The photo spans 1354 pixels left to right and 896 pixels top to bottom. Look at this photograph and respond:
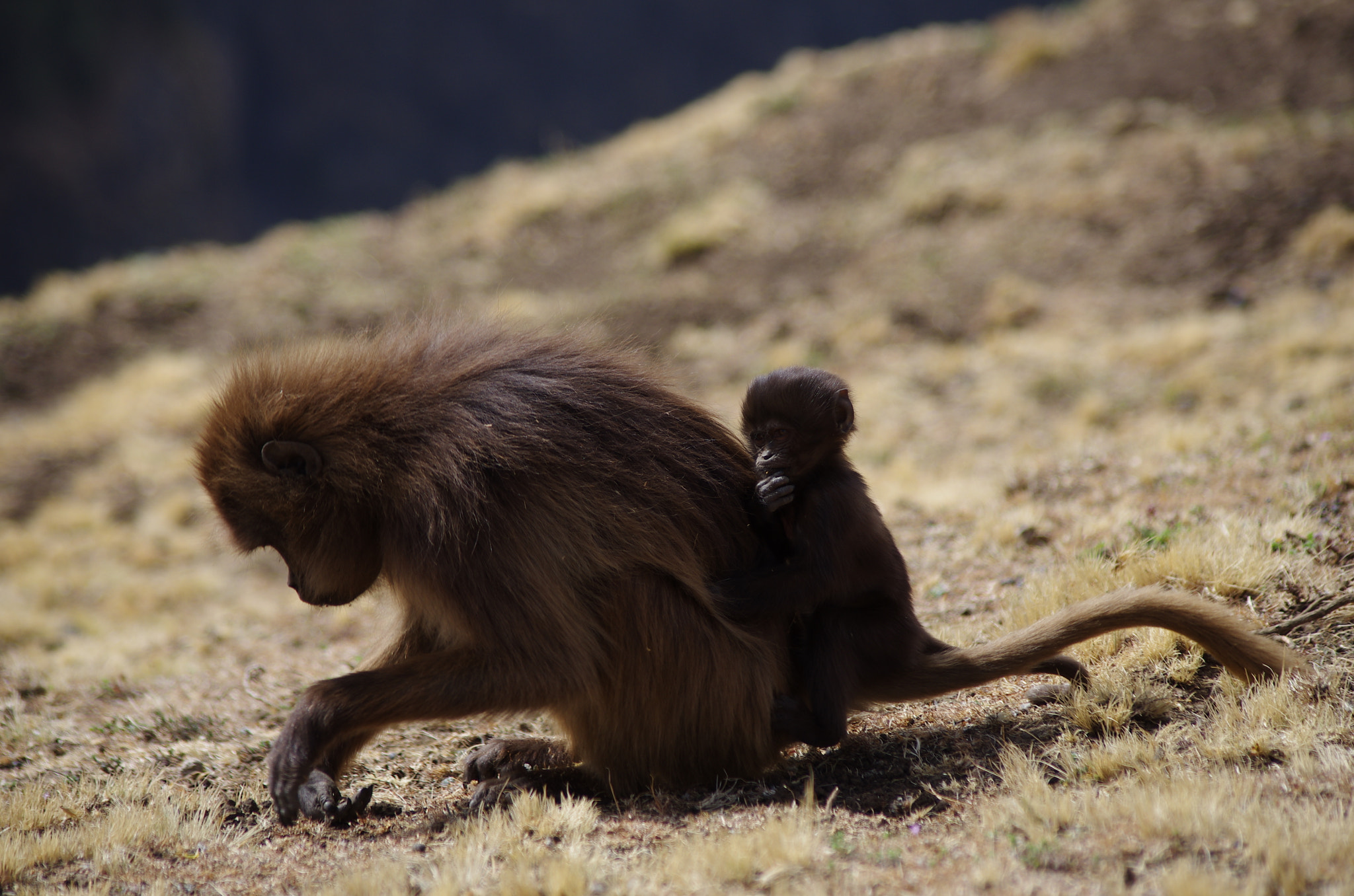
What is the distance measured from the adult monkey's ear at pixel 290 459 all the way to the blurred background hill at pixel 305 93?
34.6 meters

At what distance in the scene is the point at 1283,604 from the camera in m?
4.44

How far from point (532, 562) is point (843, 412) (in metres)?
1.49

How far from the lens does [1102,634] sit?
12.9ft

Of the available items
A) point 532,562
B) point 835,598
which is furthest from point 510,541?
point 835,598

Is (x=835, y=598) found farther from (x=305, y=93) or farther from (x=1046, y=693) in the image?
(x=305, y=93)

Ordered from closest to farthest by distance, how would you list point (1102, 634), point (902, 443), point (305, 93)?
point (1102, 634) → point (902, 443) → point (305, 93)

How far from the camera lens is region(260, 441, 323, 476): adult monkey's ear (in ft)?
12.3

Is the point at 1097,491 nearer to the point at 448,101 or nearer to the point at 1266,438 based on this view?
the point at 1266,438

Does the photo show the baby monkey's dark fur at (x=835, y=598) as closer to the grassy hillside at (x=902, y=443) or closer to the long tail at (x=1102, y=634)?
the long tail at (x=1102, y=634)

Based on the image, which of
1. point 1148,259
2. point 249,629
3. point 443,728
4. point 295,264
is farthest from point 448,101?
point 443,728

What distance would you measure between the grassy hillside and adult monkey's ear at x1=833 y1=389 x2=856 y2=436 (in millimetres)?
773

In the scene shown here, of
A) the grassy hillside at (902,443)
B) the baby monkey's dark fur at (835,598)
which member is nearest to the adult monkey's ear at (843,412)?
the baby monkey's dark fur at (835,598)

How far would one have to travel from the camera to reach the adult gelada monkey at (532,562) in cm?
352

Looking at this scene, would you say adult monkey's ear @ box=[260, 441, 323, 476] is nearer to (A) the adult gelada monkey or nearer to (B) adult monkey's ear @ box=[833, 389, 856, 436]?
(A) the adult gelada monkey
